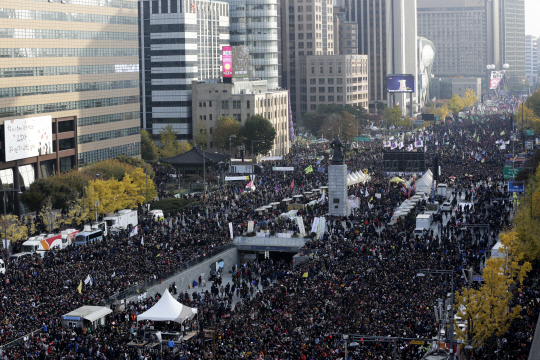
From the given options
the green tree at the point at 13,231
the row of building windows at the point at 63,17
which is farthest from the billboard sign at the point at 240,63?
the green tree at the point at 13,231

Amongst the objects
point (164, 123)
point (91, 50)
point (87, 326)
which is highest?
point (91, 50)

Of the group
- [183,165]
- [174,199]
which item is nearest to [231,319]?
[174,199]

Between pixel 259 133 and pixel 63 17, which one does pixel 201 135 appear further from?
pixel 63 17

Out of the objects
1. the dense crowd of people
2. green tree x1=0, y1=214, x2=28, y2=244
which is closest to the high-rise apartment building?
the dense crowd of people

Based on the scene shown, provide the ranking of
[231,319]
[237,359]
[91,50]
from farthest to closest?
[91,50] → [231,319] → [237,359]

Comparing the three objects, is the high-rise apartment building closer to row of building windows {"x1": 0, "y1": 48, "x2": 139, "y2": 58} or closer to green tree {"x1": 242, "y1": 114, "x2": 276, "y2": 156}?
green tree {"x1": 242, "y1": 114, "x2": 276, "y2": 156}

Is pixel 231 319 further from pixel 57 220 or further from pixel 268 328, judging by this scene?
pixel 57 220

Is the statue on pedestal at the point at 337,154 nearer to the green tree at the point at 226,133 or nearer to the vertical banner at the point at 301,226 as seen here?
the vertical banner at the point at 301,226
